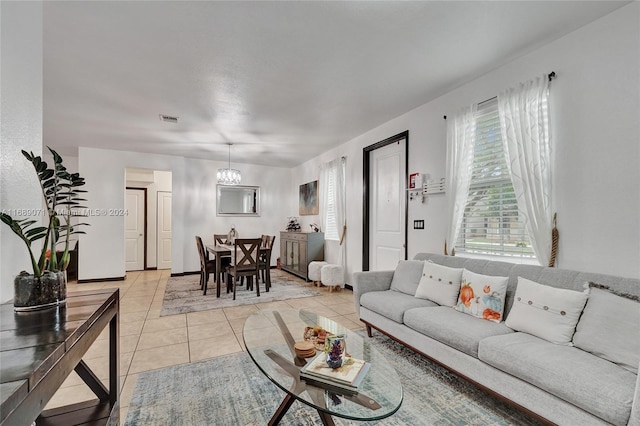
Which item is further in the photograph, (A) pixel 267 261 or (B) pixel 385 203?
(A) pixel 267 261

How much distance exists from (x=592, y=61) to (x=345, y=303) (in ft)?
12.0

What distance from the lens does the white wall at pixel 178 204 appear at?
19.1 feet

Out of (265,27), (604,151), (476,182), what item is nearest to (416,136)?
(476,182)

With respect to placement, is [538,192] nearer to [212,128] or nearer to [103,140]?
[212,128]

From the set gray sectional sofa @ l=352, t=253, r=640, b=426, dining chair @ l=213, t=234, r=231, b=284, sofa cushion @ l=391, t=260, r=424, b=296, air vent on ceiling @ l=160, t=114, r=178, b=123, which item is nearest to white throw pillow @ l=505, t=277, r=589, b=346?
gray sectional sofa @ l=352, t=253, r=640, b=426

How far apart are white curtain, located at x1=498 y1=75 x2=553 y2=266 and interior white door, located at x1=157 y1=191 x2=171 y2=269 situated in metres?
7.31

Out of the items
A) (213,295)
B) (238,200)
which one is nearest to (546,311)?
(213,295)

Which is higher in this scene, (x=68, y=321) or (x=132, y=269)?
(x=68, y=321)

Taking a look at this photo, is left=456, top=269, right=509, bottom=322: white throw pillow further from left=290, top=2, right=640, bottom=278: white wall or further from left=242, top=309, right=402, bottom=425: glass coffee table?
left=242, top=309, right=402, bottom=425: glass coffee table

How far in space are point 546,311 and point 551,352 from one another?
335mm

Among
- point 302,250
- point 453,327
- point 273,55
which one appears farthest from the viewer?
point 302,250

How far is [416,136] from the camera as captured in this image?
381 centimetres

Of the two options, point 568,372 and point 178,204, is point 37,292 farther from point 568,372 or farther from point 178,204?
point 178,204

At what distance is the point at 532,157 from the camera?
8.16 feet
